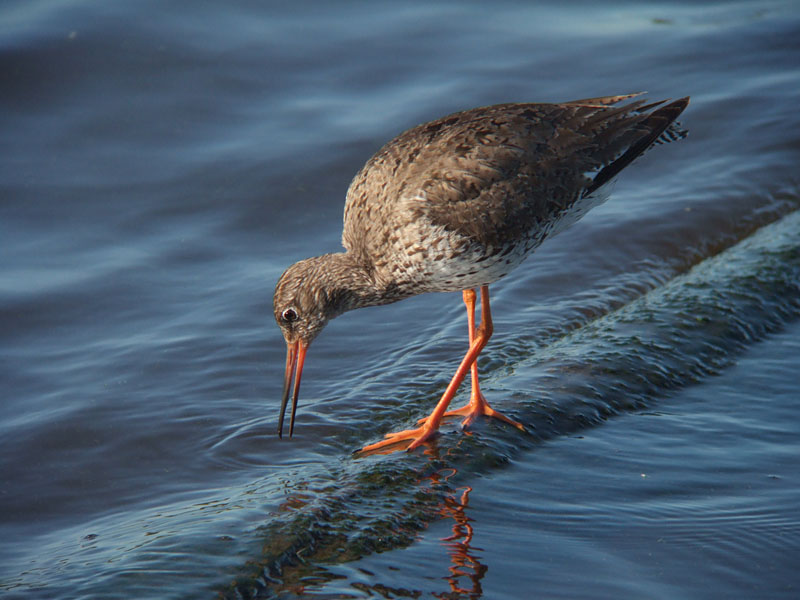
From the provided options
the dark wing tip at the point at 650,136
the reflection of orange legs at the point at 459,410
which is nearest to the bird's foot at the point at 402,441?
the reflection of orange legs at the point at 459,410

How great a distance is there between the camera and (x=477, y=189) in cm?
631

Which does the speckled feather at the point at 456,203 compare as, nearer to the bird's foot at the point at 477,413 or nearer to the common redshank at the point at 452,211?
the common redshank at the point at 452,211

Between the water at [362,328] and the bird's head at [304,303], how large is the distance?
45 cm

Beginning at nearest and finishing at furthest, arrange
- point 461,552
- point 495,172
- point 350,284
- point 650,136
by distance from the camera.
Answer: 1. point 461,552
2. point 495,172
3. point 350,284
4. point 650,136

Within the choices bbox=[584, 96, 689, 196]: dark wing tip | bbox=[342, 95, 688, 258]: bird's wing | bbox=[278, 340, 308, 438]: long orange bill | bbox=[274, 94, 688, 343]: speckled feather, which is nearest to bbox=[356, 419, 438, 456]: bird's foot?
bbox=[278, 340, 308, 438]: long orange bill

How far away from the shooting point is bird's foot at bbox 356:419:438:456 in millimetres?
6020

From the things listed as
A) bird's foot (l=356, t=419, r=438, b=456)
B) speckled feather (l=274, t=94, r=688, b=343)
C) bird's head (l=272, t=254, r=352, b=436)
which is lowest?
bird's foot (l=356, t=419, r=438, b=456)

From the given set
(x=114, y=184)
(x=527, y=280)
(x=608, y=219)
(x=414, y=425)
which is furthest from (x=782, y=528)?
(x=114, y=184)

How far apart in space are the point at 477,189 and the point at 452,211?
0.27 meters

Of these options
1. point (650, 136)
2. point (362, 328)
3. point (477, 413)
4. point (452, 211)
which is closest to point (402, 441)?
point (477, 413)

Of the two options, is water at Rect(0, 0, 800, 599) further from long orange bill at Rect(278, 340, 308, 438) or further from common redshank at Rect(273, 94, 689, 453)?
common redshank at Rect(273, 94, 689, 453)

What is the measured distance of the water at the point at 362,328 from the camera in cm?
490

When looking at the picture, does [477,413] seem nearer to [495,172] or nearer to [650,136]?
[495,172]

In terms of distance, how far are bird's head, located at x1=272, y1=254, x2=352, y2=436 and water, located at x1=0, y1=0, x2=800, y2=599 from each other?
0.45 metres
